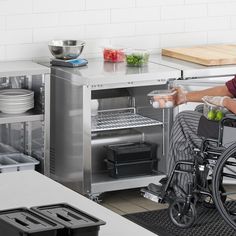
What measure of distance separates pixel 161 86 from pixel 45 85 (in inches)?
32.3

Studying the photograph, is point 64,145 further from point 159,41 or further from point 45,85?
point 159,41

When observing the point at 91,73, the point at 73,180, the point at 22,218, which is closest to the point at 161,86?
the point at 91,73

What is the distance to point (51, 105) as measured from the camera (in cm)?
573

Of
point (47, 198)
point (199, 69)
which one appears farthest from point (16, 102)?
Result: point (47, 198)

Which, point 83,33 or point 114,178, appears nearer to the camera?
point 114,178

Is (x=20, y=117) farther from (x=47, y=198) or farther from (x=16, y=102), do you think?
(x=47, y=198)

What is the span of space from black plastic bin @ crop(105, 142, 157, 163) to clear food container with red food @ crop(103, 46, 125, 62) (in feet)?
2.08

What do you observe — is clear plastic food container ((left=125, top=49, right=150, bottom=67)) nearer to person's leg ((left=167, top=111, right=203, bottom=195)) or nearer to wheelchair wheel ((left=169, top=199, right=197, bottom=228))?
person's leg ((left=167, top=111, right=203, bottom=195))

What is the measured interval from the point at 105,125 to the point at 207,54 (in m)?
0.96

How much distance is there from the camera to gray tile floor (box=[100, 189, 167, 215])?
5.50 meters

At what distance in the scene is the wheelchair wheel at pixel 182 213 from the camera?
4.91 meters

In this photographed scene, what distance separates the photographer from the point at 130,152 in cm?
572

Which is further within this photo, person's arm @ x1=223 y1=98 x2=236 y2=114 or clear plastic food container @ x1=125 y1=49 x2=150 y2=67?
clear plastic food container @ x1=125 y1=49 x2=150 y2=67

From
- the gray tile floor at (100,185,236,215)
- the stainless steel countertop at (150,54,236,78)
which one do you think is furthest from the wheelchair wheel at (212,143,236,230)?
the stainless steel countertop at (150,54,236,78)
